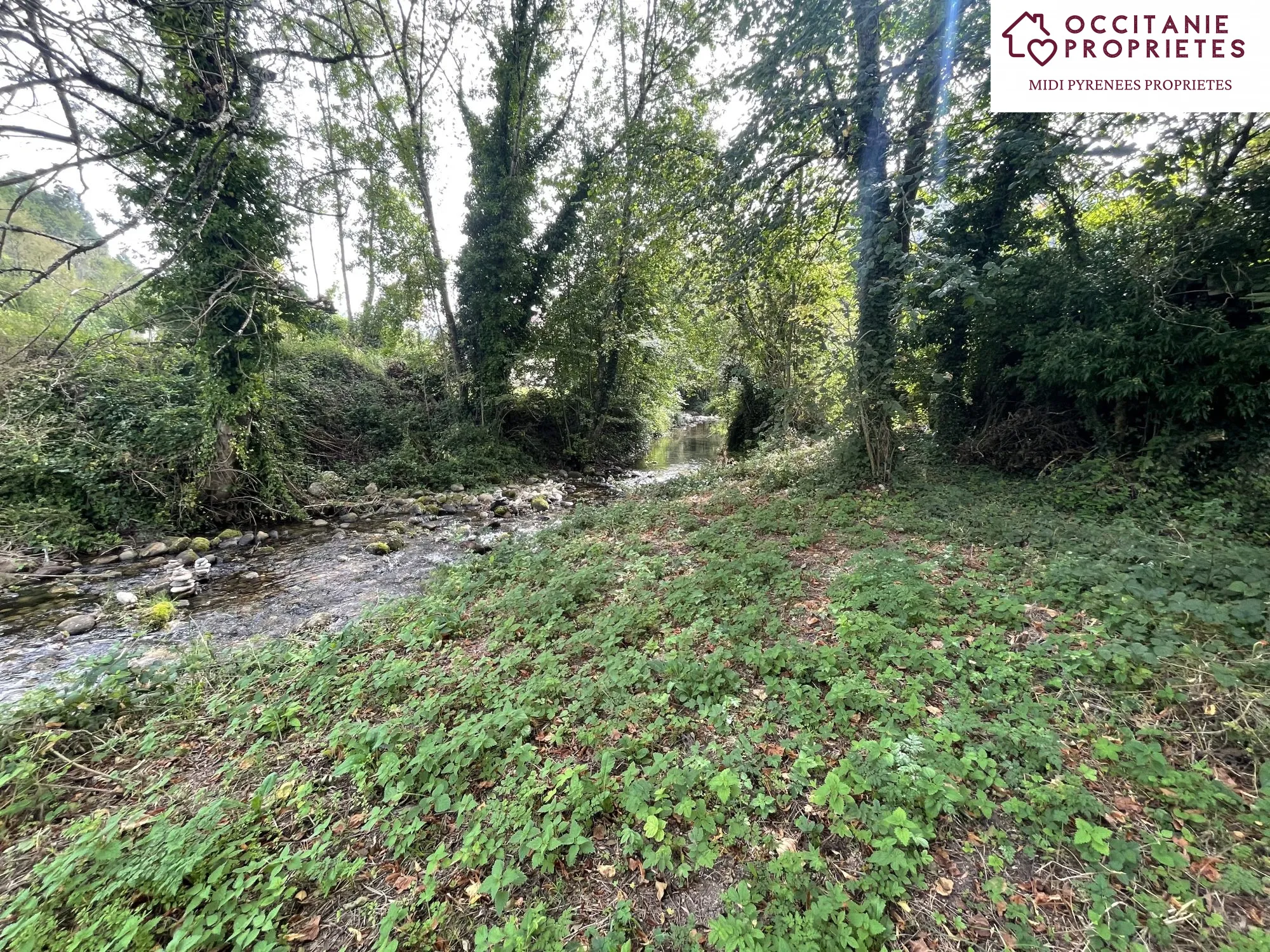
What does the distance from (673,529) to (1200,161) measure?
7.29m

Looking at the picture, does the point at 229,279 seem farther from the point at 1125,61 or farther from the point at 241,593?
the point at 1125,61

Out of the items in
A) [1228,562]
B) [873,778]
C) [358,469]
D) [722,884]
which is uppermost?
[358,469]

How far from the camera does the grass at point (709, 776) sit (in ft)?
6.00

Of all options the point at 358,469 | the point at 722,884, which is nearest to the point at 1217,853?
the point at 722,884

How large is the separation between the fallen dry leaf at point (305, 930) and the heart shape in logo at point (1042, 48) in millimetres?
8718

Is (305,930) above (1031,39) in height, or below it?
below

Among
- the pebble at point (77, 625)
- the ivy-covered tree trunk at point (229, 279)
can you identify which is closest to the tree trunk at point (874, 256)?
the ivy-covered tree trunk at point (229, 279)

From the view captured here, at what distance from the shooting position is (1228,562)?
3406mm

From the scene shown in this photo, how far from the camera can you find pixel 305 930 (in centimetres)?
191

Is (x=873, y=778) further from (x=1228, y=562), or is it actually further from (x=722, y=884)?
(x=1228, y=562)

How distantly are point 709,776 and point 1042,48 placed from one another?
24.2 feet

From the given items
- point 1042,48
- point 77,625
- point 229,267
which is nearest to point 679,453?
point 229,267

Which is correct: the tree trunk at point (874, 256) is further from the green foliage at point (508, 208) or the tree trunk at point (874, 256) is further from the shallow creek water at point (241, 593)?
the green foliage at point (508, 208)

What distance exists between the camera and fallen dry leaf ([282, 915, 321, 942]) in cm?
188
